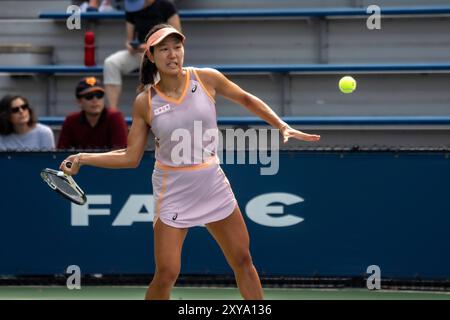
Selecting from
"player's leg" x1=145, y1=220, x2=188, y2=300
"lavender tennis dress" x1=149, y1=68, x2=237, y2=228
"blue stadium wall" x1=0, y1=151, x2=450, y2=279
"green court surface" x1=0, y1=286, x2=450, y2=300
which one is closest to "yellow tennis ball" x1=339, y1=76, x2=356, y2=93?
"blue stadium wall" x1=0, y1=151, x2=450, y2=279

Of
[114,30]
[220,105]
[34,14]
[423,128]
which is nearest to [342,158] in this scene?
[423,128]

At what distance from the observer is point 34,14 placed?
13.1 m

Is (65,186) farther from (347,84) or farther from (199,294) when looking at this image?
(347,84)

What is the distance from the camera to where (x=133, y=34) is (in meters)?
11.7

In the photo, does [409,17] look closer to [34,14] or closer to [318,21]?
[318,21]

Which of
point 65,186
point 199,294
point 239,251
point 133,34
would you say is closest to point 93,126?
point 199,294

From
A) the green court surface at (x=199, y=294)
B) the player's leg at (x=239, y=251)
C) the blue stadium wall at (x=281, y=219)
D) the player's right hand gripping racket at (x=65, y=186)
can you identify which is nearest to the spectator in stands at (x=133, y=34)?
the blue stadium wall at (x=281, y=219)

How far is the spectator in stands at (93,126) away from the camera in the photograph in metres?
9.79

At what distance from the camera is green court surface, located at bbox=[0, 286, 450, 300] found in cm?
877

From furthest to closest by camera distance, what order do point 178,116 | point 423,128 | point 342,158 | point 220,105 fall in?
point 220,105 → point 423,128 → point 342,158 → point 178,116

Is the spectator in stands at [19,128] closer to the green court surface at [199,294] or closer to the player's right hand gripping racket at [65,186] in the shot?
the green court surface at [199,294]

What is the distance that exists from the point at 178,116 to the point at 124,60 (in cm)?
530

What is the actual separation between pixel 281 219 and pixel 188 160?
8.95 feet

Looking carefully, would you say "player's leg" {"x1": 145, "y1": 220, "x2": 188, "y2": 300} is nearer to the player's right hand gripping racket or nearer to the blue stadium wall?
the player's right hand gripping racket
